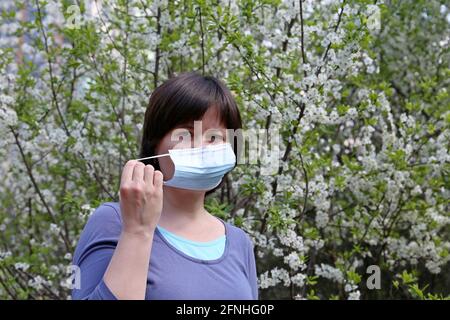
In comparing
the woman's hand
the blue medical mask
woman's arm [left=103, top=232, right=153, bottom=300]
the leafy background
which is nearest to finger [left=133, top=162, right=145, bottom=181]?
the woman's hand

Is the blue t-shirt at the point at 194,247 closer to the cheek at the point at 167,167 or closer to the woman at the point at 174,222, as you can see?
the woman at the point at 174,222

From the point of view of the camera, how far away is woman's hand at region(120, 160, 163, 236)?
1306 mm

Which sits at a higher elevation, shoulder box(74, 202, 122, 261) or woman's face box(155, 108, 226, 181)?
woman's face box(155, 108, 226, 181)

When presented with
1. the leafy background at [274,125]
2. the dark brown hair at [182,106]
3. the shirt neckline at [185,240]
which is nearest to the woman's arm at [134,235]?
the shirt neckline at [185,240]

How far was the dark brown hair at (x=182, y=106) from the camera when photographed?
5.32ft

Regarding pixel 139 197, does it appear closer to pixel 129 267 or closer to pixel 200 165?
pixel 129 267

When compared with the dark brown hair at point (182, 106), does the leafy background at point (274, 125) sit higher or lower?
lower

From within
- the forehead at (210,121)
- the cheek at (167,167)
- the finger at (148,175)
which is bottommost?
the cheek at (167,167)

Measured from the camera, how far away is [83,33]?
3.68m

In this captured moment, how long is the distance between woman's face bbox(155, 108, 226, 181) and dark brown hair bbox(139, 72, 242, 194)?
13 mm

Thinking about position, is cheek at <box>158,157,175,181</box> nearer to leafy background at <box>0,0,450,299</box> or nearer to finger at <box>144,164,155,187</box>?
finger at <box>144,164,155,187</box>

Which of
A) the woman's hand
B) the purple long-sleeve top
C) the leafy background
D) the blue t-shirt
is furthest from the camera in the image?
the leafy background
